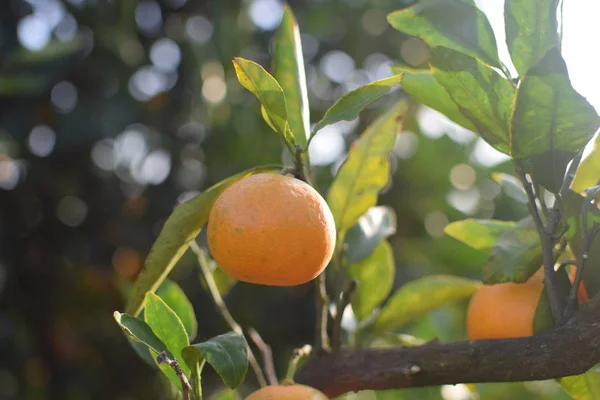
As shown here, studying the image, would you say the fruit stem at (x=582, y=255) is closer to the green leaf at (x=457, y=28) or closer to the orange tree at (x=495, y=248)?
the orange tree at (x=495, y=248)

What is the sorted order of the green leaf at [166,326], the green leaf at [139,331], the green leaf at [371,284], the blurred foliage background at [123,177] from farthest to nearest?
the blurred foliage background at [123,177], the green leaf at [371,284], the green leaf at [166,326], the green leaf at [139,331]

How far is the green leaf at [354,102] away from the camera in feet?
1.97

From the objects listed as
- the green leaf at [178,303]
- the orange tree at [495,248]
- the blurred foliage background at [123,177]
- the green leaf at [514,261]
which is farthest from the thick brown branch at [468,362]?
the blurred foliage background at [123,177]

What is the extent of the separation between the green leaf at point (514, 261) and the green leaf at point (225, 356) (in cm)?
29

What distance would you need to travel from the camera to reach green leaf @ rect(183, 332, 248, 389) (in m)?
0.56

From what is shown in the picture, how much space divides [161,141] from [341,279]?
1.44 meters

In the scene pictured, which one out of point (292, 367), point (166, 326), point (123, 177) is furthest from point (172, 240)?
point (123, 177)

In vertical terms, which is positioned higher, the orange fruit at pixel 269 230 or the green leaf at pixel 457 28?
the green leaf at pixel 457 28

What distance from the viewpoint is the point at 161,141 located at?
7.06 feet

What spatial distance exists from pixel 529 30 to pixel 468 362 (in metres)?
0.32

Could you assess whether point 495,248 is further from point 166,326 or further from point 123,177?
point 123,177

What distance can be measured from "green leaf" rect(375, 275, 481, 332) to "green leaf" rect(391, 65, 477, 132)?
35cm

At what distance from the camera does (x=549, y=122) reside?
59cm

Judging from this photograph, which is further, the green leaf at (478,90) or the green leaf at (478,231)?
the green leaf at (478,231)
